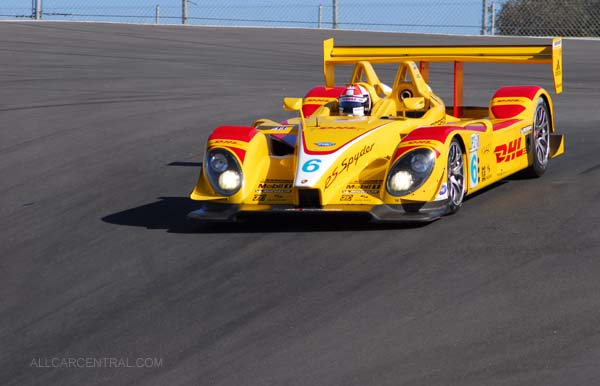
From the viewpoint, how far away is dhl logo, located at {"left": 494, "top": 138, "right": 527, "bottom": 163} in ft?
34.9

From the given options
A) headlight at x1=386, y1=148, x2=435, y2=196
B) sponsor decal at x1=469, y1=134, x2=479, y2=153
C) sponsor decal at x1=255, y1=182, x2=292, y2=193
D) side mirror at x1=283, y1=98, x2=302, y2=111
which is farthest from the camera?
side mirror at x1=283, y1=98, x2=302, y2=111

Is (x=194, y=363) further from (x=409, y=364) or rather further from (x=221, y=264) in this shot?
(x=221, y=264)

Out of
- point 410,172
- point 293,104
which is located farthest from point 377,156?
point 293,104

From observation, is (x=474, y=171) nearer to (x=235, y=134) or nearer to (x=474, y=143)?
(x=474, y=143)

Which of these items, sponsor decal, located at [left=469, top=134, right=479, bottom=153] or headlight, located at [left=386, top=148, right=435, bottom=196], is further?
sponsor decal, located at [left=469, top=134, right=479, bottom=153]

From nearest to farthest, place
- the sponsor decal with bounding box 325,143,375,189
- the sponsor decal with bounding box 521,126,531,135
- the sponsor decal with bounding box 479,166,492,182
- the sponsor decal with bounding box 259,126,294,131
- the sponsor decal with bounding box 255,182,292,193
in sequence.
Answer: the sponsor decal with bounding box 325,143,375,189, the sponsor decal with bounding box 255,182,292,193, the sponsor decal with bounding box 479,166,492,182, the sponsor decal with bounding box 259,126,294,131, the sponsor decal with bounding box 521,126,531,135

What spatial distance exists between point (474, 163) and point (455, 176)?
40 cm

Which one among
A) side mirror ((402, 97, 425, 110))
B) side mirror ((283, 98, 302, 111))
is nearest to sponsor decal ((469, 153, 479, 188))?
side mirror ((402, 97, 425, 110))

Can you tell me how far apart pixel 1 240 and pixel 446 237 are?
3.74m

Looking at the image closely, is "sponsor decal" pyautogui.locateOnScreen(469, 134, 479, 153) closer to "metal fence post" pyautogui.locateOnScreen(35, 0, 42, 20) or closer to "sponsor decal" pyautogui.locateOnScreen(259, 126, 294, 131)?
"sponsor decal" pyautogui.locateOnScreen(259, 126, 294, 131)

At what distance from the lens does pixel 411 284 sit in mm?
7906

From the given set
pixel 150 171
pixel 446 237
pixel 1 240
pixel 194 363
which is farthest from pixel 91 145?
pixel 194 363

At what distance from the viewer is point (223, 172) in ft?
32.7

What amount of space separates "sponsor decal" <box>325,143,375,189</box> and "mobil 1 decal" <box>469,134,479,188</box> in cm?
84
